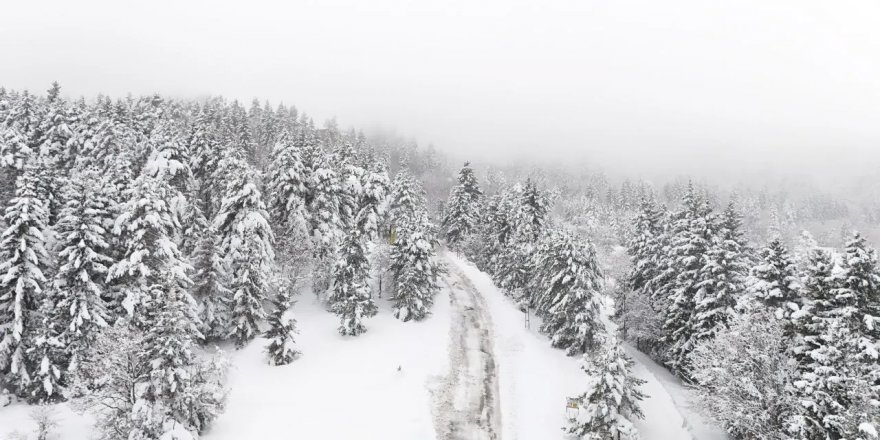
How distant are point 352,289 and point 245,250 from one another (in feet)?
29.0

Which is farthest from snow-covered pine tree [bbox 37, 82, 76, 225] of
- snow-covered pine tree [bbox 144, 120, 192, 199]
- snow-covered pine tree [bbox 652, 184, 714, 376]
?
snow-covered pine tree [bbox 652, 184, 714, 376]

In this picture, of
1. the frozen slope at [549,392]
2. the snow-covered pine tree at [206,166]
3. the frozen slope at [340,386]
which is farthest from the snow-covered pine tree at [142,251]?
the frozen slope at [549,392]

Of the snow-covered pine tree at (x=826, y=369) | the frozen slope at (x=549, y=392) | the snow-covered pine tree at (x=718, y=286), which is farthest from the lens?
the snow-covered pine tree at (x=718, y=286)

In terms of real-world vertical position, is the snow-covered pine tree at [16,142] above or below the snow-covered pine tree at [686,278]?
above

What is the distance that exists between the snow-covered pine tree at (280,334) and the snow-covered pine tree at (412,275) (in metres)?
12.3

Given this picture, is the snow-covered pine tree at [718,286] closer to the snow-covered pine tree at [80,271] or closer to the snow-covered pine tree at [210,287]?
the snow-covered pine tree at [210,287]

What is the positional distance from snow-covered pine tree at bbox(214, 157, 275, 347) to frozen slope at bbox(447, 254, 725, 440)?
19396 millimetres

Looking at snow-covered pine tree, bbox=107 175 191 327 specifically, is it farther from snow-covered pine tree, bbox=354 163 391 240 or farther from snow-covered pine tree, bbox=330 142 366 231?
snow-covered pine tree, bbox=354 163 391 240

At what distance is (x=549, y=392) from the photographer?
1353 inches

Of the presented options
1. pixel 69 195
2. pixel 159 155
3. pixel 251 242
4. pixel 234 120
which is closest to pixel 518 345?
pixel 251 242

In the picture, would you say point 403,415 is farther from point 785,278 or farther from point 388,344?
point 785,278

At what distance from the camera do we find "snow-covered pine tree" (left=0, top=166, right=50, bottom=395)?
29.3 metres

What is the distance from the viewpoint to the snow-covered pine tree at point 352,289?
132 feet

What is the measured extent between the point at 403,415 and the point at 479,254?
162 feet
